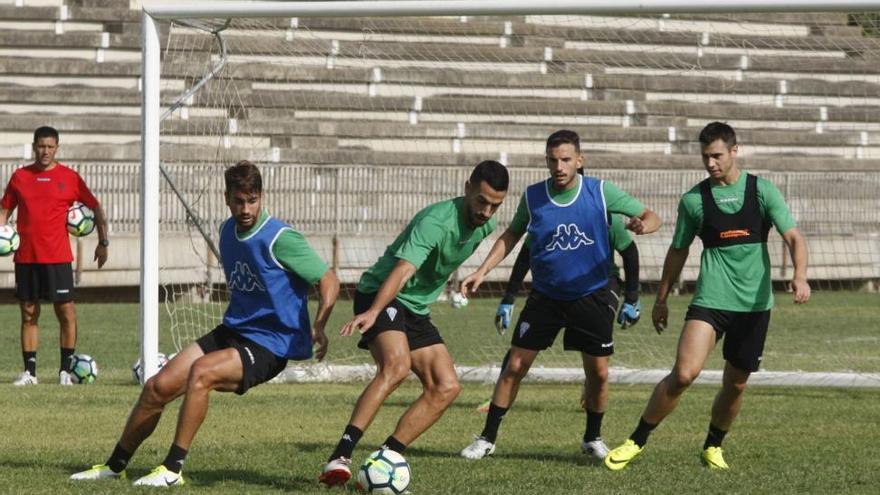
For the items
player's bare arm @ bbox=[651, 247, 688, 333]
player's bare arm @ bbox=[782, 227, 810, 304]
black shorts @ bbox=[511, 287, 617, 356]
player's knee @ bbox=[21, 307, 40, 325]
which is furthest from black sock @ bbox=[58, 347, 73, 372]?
player's bare arm @ bbox=[782, 227, 810, 304]

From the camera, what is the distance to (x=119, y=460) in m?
7.98

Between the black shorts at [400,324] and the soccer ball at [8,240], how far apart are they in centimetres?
542

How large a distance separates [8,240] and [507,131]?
1153 cm

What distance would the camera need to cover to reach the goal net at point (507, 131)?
18.9 meters

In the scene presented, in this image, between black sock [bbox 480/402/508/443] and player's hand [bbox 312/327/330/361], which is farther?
black sock [bbox 480/402/508/443]

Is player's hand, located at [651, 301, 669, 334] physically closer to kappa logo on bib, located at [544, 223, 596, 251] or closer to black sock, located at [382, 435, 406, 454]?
kappa logo on bib, located at [544, 223, 596, 251]

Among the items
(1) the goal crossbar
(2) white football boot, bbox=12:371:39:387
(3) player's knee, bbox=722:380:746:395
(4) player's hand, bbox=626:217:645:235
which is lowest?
(2) white football boot, bbox=12:371:39:387

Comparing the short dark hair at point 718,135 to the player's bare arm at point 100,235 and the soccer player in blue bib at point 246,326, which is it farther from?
the player's bare arm at point 100,235

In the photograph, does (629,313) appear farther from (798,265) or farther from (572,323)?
(798,265)

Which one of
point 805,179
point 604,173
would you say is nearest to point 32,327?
point 604,173

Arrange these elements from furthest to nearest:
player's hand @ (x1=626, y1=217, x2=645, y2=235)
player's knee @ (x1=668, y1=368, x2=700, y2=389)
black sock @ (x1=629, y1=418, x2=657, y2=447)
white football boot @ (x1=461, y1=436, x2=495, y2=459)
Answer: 1. white football boot @ (x1=461, y1=436, x2=495, y2=459)
2. player's hand @ (x1=626, y1=217, x2=645, y2=235)
3. black sock @ (x1=629, y1=418, x2=657, y2=447)
4. player's knee @ (x1=668, y1=368, x2=700, y2=389)

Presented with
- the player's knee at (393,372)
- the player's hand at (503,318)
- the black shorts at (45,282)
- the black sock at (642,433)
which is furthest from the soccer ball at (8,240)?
the black sock at (642,433)

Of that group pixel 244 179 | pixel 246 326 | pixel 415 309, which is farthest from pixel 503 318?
pixel 244 179

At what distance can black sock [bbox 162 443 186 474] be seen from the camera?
7574 mm
